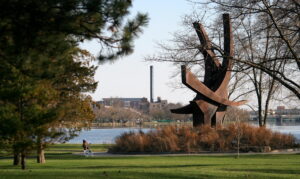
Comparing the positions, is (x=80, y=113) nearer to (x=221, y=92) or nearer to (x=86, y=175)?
(x=221, y=92)

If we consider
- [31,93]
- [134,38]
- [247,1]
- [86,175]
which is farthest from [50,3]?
[31,93]

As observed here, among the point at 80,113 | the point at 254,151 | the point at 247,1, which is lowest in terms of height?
the point at 254,151

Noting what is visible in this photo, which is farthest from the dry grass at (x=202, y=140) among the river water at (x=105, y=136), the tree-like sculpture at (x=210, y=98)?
the river water at (x=105, y=136)

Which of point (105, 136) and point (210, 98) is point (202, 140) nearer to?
point (210, 98)

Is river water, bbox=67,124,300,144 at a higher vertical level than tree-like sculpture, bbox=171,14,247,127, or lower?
lower

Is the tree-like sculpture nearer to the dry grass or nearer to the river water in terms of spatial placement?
the dry grass

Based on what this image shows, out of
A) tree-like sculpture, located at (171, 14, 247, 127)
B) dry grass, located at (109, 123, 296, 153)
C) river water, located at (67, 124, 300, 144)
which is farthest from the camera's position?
river water, located at (67, 124, 300, 144)

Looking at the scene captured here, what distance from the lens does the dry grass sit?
30.7 meters

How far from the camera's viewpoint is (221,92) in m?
32.1

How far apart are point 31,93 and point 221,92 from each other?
14990 millimetres

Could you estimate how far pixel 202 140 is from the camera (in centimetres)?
3081

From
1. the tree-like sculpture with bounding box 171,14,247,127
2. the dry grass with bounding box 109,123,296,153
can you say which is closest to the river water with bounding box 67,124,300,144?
the dry grass with bounding box 109,123,296,153

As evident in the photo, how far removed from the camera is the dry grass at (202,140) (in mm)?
30656

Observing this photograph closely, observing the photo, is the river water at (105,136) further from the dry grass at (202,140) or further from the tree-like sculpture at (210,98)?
the tree-like sculpture at (210,98)
